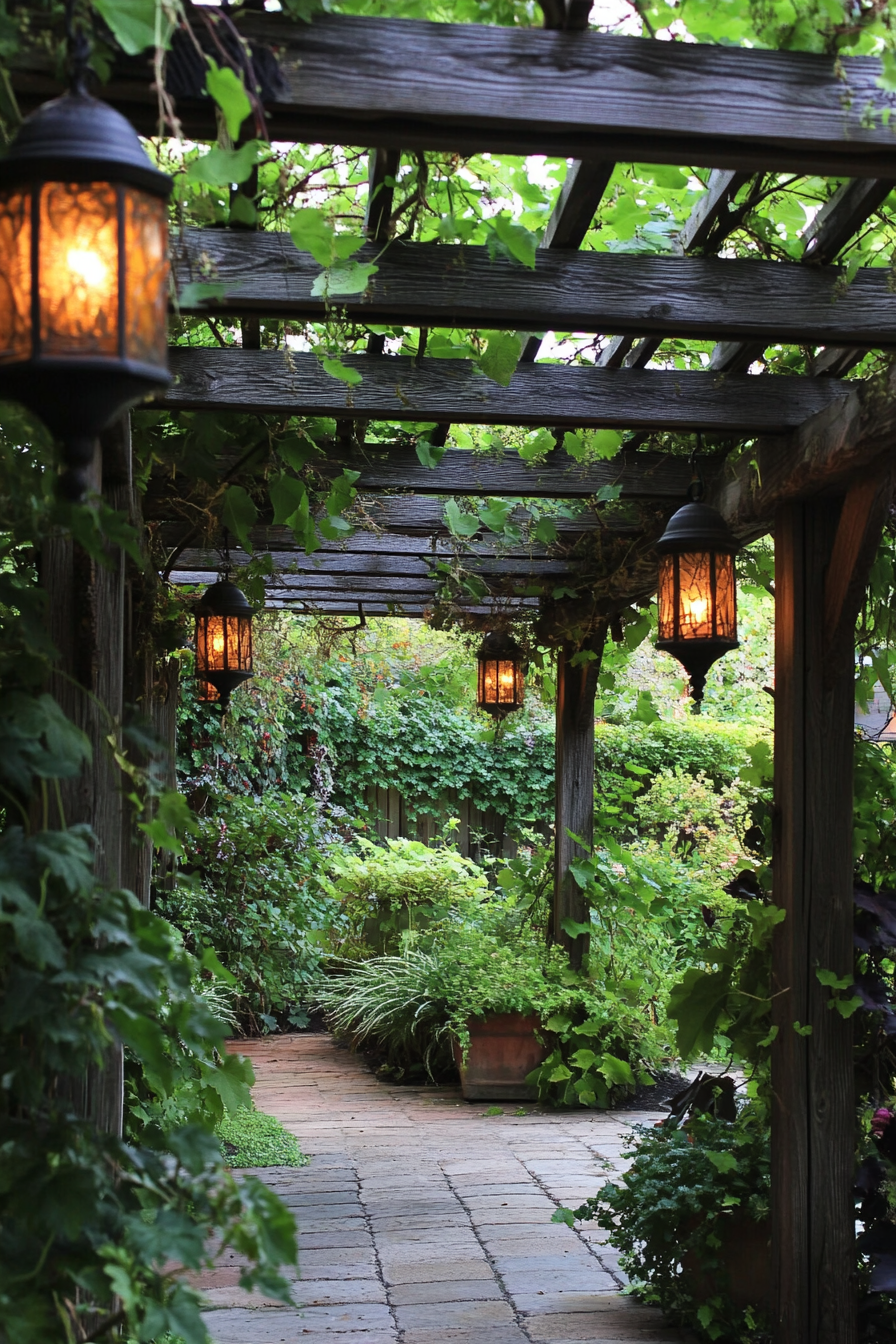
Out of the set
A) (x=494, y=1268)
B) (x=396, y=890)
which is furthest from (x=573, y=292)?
(x=396, y=890)

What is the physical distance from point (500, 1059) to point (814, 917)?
3.59 meters

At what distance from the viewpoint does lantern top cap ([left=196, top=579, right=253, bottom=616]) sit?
4.69 meters

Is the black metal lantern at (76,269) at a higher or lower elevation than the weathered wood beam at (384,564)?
lower

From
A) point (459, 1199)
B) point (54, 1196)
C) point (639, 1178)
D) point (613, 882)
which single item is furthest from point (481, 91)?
point (613, 882)

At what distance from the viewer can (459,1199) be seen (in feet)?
15.6

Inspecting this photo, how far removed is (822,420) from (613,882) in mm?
3720

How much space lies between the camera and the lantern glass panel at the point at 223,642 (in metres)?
4.73

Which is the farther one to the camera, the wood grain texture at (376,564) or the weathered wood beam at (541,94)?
the wood grain texture at (376,564)

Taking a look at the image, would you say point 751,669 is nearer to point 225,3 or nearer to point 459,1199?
point 459,1199

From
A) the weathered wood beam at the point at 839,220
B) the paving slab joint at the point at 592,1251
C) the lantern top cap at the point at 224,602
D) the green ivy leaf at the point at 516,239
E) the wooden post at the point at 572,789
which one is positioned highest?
the weathered wood beam at the point at 839,220

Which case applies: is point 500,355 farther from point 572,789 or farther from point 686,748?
point 686,748

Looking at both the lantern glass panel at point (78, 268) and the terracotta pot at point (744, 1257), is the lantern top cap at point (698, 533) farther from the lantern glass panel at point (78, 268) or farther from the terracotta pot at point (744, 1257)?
the lantern glass panel at point (78, 268)

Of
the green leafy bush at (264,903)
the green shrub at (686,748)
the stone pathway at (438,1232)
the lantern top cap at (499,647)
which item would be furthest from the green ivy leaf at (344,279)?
the green shrub at (686,748)

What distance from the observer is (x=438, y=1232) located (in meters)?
4.38
